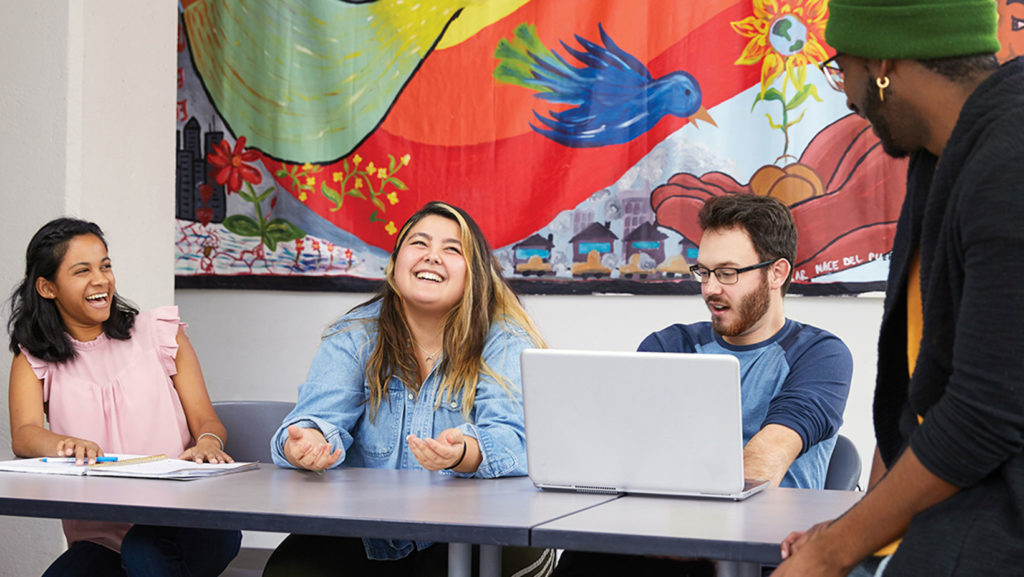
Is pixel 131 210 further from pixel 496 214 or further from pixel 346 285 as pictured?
pixel 496 214

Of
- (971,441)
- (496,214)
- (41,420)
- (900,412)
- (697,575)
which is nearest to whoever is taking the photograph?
(971,441)

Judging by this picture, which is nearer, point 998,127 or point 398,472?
point 998,127

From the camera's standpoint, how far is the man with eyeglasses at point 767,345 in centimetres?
224

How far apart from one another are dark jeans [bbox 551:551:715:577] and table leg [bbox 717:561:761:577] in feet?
1.07

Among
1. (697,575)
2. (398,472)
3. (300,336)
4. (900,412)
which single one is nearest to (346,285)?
(300,336)

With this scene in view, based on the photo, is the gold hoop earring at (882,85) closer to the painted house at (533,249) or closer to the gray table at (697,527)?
the gray table at (697,527)

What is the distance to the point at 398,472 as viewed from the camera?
7.06 feet

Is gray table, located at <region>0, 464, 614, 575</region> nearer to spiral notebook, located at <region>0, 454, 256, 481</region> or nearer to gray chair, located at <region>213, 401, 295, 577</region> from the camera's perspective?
spiral notebook, located at <region>0, 454, 256, 481</region>

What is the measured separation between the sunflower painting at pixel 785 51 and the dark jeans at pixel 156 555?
6.94ft

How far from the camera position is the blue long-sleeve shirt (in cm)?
228

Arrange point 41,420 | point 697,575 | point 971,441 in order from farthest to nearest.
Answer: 1. point 41,420
2. point 697,575
3. point 971,441

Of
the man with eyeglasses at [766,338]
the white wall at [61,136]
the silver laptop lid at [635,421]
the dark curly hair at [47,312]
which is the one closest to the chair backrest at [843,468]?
the man with eyeglasses at [766,338]

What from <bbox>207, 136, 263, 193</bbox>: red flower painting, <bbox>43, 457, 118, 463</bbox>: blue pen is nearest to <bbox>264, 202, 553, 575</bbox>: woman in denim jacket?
<bbox>43, 457, 118, 463</bbox>: blue pen

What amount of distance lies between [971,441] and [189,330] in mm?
3390
